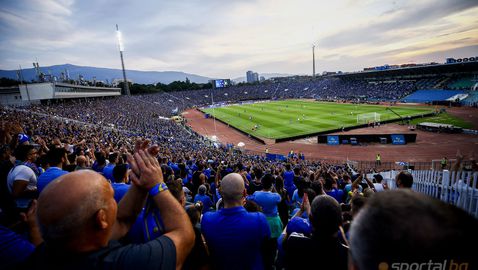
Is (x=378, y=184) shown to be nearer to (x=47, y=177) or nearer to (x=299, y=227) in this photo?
(x=299, y=227)

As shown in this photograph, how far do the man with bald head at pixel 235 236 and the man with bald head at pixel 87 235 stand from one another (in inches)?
40.9

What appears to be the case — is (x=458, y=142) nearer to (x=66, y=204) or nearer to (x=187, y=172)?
(x=187, y=172)

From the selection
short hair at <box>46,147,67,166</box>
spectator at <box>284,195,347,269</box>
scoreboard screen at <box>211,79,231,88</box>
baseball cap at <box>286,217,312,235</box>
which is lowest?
baseball cap at <box>286,217,312,235</box>

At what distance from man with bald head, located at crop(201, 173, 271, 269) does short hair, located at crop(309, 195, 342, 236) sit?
66 centimetres

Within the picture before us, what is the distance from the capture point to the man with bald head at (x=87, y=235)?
1580 millimetres

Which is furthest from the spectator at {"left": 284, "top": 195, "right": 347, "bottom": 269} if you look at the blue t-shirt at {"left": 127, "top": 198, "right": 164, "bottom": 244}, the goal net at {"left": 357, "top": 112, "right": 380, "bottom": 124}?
the goal net at {"left": 357, "top": 112, "right": 380, "bottom": 124}

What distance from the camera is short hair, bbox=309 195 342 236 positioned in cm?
250

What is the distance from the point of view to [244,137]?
133 feet

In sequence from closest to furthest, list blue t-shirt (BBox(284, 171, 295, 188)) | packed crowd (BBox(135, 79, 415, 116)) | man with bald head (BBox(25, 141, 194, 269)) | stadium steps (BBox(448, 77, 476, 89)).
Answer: man with bald head (BBox(25, 141, 194, 269))
blue t-shirt (BBox(284, 171, 295, 188))
stadium steps (BBox(448, 77, 476, 89))
packed crowd (BBox(135, 79, 415, 116))

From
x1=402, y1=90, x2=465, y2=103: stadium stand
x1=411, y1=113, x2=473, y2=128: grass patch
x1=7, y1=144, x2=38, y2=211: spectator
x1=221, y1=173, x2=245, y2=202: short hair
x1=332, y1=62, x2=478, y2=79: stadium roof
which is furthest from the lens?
x1=332, y1=62, x2=478, y2=79: stadium roof

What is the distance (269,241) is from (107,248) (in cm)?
192

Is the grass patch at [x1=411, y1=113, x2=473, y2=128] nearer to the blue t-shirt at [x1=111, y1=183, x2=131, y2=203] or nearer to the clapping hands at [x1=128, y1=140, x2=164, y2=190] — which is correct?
the blue t-shirt at [x1=111, y1=183, x2=131, y2=203]

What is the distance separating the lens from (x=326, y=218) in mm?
2508

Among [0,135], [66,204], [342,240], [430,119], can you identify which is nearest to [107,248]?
[66,204]
